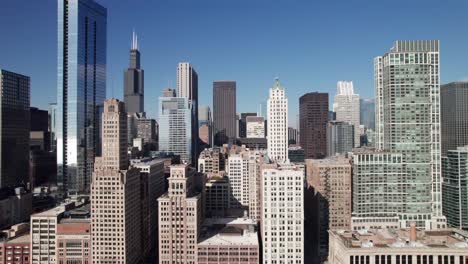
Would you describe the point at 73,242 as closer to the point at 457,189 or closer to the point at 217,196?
the point at 217,196

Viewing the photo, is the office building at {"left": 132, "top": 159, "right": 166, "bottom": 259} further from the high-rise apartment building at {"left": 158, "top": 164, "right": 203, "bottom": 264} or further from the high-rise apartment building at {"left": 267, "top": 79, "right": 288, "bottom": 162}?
the high-rise apartment building at {"left": 267, "top": 79, "right": 288, "bottom": 162}

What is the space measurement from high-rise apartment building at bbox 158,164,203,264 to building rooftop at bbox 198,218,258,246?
4.04m

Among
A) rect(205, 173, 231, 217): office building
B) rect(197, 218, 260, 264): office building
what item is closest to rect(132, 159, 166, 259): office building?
rect(205, 173, 231, 217): office building

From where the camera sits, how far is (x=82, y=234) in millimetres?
119250

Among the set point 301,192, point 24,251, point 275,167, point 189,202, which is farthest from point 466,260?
point 24,251

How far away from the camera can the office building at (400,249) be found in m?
98.8

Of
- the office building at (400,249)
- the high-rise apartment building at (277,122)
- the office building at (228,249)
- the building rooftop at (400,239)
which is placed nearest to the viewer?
the office building at (400,249)

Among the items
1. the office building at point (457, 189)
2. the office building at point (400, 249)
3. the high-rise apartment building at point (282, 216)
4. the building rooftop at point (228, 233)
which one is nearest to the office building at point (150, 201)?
the building rooftop at point (228, 233)

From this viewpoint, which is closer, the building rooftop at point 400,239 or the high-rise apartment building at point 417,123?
the building rooftop at point 400,239

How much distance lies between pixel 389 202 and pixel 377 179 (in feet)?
30.7

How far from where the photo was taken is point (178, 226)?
117m

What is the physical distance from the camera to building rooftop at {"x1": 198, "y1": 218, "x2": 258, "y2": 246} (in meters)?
117

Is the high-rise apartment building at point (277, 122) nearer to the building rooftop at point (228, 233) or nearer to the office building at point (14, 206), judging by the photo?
the building rooftop at point (228, 233)

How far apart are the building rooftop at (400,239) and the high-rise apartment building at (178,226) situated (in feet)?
133
